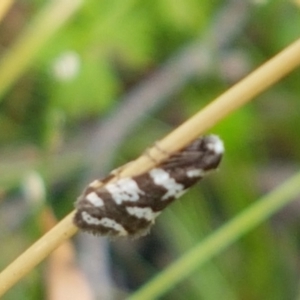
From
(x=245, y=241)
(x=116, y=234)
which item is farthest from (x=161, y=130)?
(x=116, y=234)

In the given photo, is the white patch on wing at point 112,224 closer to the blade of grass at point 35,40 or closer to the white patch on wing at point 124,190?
the white patch on wing at point 124,190

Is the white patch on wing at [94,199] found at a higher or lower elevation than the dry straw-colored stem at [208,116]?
lower

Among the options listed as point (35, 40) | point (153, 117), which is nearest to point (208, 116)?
point (35, 40)

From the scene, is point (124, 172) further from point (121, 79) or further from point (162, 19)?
point (121, 79)

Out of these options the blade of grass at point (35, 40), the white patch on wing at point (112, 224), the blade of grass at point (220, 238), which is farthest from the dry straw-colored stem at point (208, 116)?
the blade of grass at point (35, 40)

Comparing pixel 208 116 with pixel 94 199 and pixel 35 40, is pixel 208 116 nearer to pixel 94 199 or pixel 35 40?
pixel 94 199

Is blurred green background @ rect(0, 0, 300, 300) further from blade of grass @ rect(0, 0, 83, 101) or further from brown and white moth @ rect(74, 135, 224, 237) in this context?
brown and white moth @ rect(74, 135, 224, 237)
